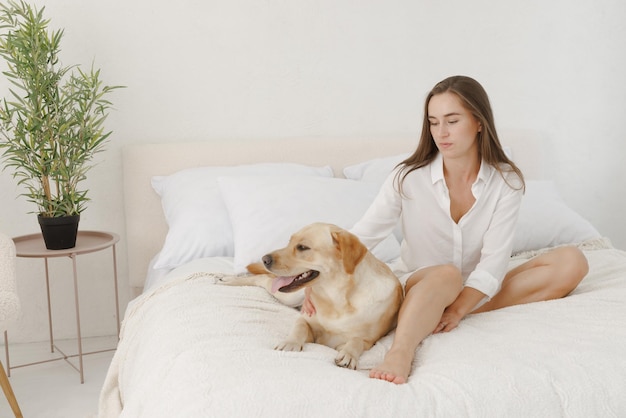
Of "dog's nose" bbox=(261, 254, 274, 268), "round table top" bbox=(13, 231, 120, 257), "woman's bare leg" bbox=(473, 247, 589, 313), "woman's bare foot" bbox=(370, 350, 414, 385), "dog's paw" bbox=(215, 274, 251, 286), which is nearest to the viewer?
"woman's bare foot" bbox=(370, 350, 414, 385)

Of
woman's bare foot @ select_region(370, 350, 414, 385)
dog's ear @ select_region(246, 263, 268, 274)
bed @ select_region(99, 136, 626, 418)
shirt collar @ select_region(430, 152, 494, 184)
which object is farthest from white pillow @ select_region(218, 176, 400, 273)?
woman's bare foot @ select_region(370, 350, 414, 385)

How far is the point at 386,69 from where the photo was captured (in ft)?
10.7

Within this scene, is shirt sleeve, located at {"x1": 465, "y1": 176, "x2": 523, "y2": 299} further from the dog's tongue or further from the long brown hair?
the dog's tongue

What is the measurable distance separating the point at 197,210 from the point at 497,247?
120cm

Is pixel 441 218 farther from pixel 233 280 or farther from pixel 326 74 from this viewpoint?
pixel 326 74

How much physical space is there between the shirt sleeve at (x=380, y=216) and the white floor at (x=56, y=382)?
1.16 metres

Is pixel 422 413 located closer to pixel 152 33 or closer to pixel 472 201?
pixel 472 201

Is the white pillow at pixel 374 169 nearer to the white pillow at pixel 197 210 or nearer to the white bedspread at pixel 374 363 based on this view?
the white pillow at pixel 197 210

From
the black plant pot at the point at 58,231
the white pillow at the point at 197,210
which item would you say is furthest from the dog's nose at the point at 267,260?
the black plant pot at the point at 58,231

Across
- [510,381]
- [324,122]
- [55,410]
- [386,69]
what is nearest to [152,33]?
[324,122]

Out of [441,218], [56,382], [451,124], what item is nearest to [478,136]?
[451,124]

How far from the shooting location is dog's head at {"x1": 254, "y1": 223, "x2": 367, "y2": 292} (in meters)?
1.63

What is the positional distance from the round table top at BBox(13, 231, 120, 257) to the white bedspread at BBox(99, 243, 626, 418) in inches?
29.1

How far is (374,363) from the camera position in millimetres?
1572
